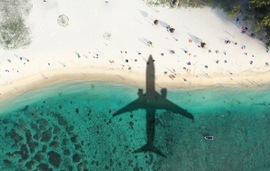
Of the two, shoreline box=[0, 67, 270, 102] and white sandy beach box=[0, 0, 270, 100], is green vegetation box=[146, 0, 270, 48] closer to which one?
white sandy beach box=[0, 0, 270, 100]

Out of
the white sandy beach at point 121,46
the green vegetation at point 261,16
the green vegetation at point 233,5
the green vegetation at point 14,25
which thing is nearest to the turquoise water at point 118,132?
the white sandy beach at point 121,46

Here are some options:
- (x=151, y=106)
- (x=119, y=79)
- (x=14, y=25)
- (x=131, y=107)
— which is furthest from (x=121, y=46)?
(x=14, y=25)

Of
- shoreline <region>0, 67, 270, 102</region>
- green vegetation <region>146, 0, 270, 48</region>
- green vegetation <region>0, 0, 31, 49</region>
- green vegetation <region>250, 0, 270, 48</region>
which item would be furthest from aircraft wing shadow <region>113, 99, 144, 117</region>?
green vegetation <region>250, 0, 270, 48</region>

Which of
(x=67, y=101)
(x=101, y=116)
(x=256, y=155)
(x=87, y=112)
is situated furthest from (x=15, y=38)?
(x=256, y=155)

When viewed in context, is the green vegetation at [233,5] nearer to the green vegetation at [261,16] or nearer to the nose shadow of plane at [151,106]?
the green vegetation at [261,16]

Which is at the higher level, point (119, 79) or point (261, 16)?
point (261, 16)

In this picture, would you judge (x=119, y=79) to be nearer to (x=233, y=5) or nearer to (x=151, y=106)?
(x=151, y=106)
